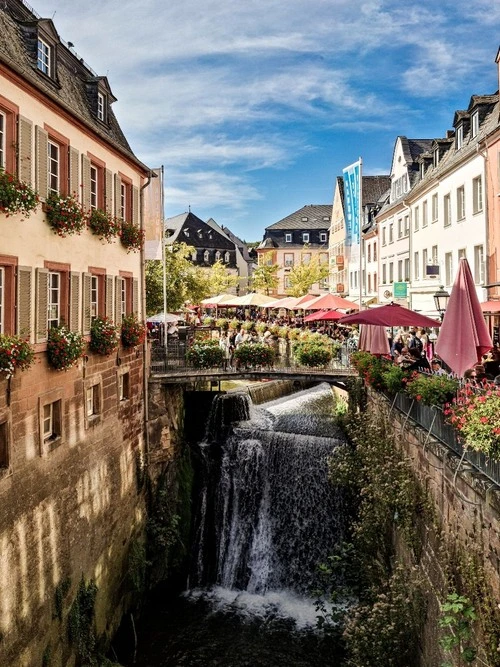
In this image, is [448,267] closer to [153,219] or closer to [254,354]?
[254,354]

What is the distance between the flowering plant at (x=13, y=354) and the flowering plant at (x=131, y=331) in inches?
241

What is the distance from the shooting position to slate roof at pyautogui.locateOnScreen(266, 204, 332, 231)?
3122 inches

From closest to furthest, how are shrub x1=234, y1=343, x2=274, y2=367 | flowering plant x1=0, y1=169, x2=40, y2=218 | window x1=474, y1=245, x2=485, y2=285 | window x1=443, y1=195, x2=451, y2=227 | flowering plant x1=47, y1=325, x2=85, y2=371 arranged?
1. flowering plant x1=0, y1=169, x2=40, y2=218
2. flowering plant x1=47, y1=325, x2=85, y2=371
3. shrub x1=234, y1=343, x2=274, y2=367
4. window x1=474, y1=245, x2=485, y2=285
5. window x1=443, y1=195, x2=451, y2=227

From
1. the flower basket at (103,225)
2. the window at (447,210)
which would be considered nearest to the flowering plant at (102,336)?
the flower basket at (103,225)

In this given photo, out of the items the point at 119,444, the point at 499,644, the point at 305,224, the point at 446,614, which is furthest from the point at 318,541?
the point at 305,224

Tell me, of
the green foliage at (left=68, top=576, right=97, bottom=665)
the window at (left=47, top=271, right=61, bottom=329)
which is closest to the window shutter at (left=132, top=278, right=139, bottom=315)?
the window at (left=47, top=271, right=61, bottom=329)

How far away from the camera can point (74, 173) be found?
13492mm

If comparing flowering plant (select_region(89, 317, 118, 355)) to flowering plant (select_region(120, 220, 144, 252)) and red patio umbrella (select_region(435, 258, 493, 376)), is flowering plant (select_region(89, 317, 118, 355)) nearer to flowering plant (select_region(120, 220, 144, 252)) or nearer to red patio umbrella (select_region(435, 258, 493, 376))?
flowering plant (select_region(120, 220, 144, 252))

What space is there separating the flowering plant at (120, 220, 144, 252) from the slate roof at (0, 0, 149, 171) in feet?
6.89

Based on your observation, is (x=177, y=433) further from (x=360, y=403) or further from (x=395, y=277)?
(x=395, y=277)

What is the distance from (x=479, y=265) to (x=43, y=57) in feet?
58.4

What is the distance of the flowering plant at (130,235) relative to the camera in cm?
1661

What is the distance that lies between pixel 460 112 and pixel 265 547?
68.3 ft

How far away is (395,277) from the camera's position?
3778 centimetres
